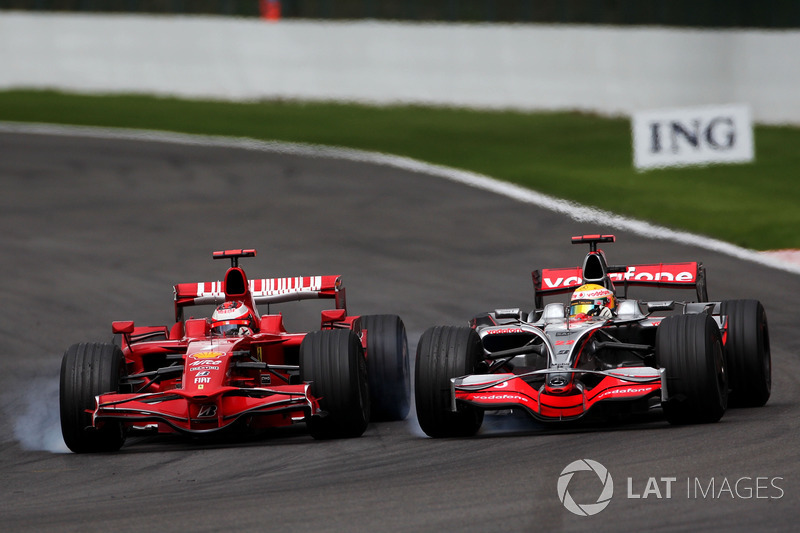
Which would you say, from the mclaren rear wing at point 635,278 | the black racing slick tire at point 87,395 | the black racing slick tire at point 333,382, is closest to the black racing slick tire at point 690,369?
the black racing slick tire at point 333,382

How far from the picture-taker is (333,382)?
1112cm

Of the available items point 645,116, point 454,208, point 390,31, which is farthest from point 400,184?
point 390,31

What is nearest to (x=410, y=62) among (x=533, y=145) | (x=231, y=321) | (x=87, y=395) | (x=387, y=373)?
(x=533, y=145)

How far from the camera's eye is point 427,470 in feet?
31.8

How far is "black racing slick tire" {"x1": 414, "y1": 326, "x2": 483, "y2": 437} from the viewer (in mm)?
11008

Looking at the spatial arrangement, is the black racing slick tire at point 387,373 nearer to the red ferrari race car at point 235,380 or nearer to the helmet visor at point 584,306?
the red ferrari race car at point 235,380

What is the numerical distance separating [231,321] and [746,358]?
4.33 meters

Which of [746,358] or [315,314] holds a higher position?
[315,314]

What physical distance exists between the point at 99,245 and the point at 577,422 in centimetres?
1163

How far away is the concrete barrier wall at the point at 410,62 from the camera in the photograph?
100ft

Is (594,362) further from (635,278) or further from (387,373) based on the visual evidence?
(635,278)

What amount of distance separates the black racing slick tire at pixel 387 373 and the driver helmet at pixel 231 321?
3.65 feet

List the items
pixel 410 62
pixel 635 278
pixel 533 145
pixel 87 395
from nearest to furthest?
pixel 87 395, pixel 635 278, pixel 533 145, pixel 410 62

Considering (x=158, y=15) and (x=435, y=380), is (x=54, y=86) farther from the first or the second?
(x=435, y=380)
